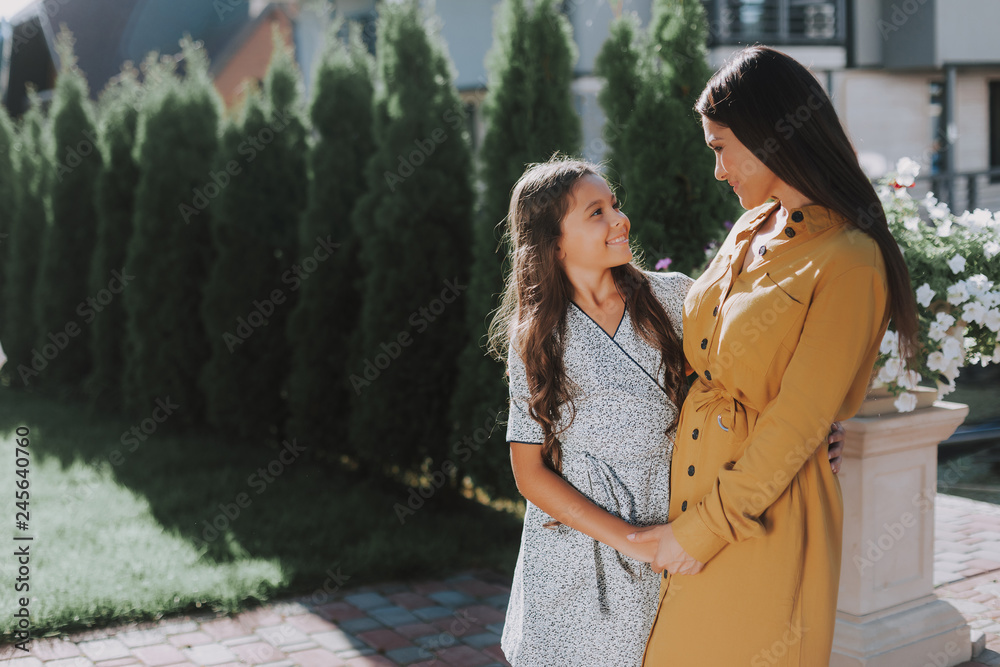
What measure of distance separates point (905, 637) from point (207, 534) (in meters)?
4.02

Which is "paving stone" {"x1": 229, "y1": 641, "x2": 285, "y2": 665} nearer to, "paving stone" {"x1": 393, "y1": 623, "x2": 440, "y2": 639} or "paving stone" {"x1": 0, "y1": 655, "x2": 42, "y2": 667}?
"paving stone" {"x1": 393, "y1": 623, "x2": 440, "y2": 639}

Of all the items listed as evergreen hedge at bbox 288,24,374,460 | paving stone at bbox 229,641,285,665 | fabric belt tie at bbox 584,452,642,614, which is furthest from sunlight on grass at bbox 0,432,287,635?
fabric belt tie at bbox 584,452,642,614

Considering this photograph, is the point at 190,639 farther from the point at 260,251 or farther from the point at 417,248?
the point at 260,251

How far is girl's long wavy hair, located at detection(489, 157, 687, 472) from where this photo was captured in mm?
2234

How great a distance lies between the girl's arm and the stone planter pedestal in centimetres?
151

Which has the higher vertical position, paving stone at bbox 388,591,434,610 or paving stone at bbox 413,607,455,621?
paving stone at bbox 413,607,455,621

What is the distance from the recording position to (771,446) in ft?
5.93

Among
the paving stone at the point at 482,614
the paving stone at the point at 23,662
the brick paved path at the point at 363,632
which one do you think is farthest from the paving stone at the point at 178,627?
the paving stone at the point at 482,614

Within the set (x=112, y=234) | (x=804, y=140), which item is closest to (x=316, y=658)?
(x=804, y=140)

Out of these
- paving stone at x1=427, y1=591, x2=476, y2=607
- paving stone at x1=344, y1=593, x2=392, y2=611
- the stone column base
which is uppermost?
the stone column base

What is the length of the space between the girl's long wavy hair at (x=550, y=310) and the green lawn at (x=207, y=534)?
2.93 metres

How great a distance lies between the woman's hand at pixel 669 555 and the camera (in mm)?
1938

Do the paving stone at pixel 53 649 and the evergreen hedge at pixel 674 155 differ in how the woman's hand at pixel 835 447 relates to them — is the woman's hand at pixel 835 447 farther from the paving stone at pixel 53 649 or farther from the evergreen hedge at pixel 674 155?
the paving stone at pixel 53 649

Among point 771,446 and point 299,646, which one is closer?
point 771,446
